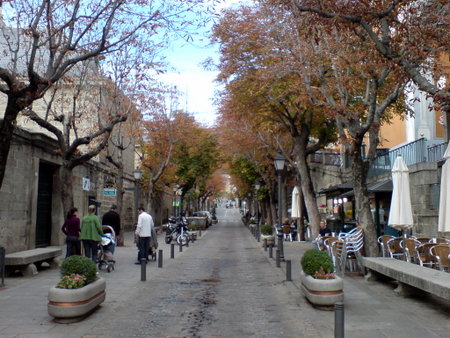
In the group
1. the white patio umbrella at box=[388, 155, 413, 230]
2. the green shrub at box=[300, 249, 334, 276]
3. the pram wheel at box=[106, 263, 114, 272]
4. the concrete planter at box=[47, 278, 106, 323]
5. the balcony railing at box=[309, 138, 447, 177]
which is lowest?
the pram wheel at box=[106, 263, 114, 272]

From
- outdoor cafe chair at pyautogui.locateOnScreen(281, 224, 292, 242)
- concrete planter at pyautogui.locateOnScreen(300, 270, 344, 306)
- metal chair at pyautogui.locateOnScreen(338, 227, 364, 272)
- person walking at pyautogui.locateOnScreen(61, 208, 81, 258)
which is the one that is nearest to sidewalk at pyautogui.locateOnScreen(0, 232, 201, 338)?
person walking at pyautogui.locateOnScreen(61, 208, 81, 258)

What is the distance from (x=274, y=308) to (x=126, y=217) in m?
29.6

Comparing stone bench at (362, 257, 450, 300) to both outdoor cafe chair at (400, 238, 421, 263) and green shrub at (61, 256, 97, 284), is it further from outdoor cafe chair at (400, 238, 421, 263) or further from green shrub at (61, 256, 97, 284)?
green shrub at (61, 256, 97, 284)

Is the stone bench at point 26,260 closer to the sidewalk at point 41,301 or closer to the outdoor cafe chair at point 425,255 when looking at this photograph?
the sidewalk at point 41,301

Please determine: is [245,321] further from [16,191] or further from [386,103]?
[16,191]

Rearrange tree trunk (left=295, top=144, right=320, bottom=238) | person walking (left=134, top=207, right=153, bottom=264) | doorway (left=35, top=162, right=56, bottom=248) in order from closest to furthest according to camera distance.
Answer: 1. person walking (left=134, top=207, right=153, bottom=264)
2. doorway (left=35, top=162, right=56, bottom=248)
3. tree trunk (left=295, top=144, right=320, bottom=238)

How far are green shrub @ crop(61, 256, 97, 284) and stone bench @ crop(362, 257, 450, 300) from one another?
18.0 feet

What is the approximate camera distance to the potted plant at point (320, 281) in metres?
7.79

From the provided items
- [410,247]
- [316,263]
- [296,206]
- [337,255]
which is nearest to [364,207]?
[410,247]

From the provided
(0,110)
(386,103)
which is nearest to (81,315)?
(386,103)

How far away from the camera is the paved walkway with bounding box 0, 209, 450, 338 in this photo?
21.5 feet

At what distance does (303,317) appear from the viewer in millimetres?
7543

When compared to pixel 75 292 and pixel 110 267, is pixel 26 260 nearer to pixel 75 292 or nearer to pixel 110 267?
pixel 110 267

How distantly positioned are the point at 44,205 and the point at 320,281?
14.7 metres
